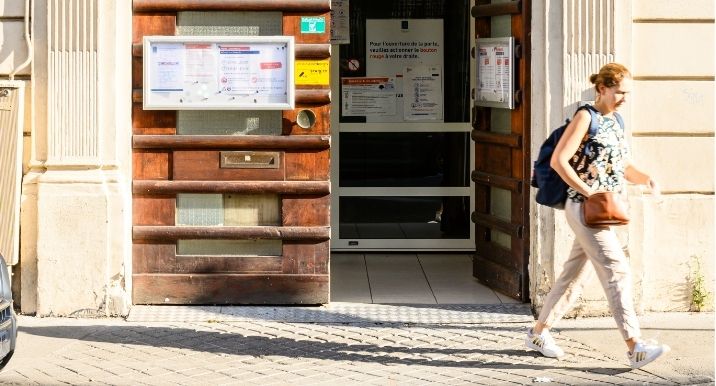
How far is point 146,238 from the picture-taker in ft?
32.3

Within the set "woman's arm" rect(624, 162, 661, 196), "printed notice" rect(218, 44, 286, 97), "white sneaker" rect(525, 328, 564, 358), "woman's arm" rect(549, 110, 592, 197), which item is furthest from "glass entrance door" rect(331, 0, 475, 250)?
"woman's arm" rect(549, 110, 592, 197)

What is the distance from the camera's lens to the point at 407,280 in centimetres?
1127

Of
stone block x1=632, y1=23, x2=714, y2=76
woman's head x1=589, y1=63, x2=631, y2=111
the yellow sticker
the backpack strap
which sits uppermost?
stone block x1=632, y1=23, x2=714, y2=76

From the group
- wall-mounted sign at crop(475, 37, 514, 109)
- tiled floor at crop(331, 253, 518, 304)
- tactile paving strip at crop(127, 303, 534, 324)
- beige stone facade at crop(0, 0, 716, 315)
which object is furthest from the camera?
tiled floor at crop(331, 253, 518, 304)

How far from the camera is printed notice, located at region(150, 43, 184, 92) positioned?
9680mm

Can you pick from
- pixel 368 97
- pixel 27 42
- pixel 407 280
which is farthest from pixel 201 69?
pixel 368 97

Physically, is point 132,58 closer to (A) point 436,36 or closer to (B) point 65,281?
(B) point 65,281

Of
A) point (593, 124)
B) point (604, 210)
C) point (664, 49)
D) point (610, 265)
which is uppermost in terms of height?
point (664, 49)

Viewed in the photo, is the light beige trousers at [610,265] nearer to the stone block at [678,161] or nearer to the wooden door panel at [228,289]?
the stone block at [678,161]

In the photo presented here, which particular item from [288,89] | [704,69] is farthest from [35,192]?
[704,69]

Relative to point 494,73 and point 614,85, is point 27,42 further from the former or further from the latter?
point 614,85

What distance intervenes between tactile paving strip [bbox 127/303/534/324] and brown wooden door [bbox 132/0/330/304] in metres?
0.09

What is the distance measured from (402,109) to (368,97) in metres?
0.33

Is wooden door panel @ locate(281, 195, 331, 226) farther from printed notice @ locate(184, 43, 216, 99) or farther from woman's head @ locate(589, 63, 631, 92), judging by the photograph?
woman's head @ locate(589, 63, 631, 92)
